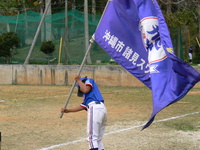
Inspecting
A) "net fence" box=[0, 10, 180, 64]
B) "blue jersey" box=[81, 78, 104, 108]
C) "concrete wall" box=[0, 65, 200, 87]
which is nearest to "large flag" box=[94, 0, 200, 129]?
"blue jersey" box=[81, 78, 104, 108]

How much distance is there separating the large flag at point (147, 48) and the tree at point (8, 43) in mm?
17776

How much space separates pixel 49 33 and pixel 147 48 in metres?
Answer: 20.0

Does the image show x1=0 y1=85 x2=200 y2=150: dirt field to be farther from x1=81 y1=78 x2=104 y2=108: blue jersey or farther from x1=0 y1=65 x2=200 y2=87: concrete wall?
x1=0 y1=65 x2=200 y2=87: concrete wall

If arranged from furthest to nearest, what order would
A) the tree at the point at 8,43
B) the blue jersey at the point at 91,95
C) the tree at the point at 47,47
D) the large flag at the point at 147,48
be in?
the tree at the point at 47,47 → the tree at the point at 8,43 → the blue jersey at the point at 91,95 → the large flag at the point at 147,48

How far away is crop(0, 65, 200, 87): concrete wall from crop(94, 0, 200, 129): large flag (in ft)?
49.0

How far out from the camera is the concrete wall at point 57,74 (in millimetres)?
24125

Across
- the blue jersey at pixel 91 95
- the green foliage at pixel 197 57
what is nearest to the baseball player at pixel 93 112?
the blue jersey at pixel 91 95

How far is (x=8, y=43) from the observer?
→ 26344 millimetres

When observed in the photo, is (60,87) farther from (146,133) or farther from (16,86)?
(146,133)

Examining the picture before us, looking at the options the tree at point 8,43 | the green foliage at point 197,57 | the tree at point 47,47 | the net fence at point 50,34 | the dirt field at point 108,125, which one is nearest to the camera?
the dirt field at point 108,125

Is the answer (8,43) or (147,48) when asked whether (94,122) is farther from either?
(8,43)

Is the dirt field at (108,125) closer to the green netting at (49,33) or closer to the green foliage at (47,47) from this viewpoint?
the green foliage at (47,47)

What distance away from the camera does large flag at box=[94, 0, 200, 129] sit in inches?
299

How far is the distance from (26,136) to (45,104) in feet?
20.7
